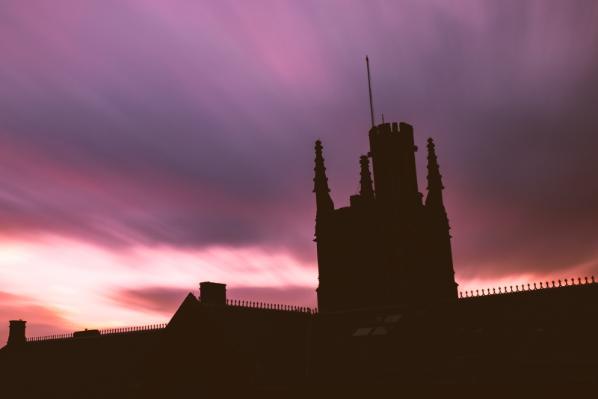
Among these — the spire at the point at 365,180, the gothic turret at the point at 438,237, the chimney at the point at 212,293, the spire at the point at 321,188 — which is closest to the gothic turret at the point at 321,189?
the spire at the point at 321,188

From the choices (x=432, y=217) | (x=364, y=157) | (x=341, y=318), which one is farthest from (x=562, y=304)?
(x=364, y=157)

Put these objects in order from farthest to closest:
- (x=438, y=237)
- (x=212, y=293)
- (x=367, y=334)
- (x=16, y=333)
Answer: (x=16, y=333) → (x=438, y=237) → (x=212, y=293) → (x=367, y=334)

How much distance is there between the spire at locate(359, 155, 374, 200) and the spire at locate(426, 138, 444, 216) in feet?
25.9

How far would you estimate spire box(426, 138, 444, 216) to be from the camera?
6925 cm

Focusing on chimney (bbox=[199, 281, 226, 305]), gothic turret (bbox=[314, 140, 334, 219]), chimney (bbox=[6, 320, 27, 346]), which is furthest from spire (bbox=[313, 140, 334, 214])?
chimney (bbox=[6, 320, 27, 346])

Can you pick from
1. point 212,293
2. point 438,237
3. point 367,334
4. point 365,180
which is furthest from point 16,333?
point 438,237

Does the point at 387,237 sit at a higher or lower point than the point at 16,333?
higher

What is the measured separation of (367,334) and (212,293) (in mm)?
13429

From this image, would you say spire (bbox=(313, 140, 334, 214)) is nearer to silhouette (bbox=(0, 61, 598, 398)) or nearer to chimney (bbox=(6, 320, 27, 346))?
silhouette (bbox=(0, 61, 598, 398))

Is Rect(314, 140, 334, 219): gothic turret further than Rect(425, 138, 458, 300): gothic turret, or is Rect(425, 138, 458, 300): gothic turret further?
Rect(314, 140, 334, 219): gothic turret

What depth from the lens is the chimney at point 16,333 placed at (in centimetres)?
8131

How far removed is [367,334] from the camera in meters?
51.7

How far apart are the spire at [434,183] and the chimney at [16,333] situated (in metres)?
53.5

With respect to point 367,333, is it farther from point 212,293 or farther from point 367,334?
point 212,293
